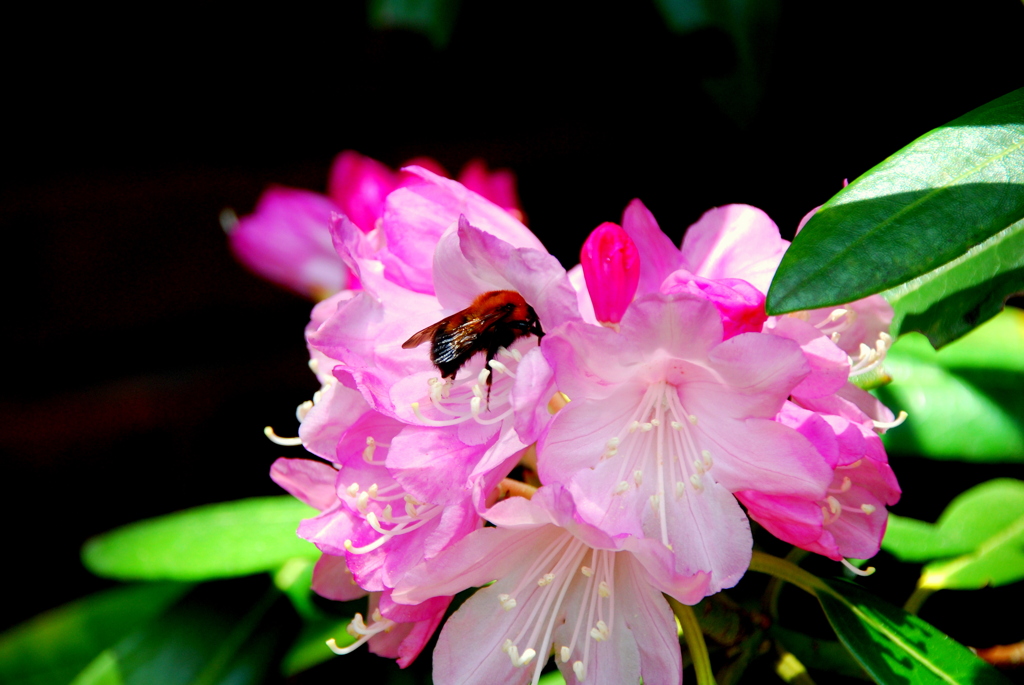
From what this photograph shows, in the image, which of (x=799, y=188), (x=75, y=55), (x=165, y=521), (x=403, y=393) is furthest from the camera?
(x=75, y=55)

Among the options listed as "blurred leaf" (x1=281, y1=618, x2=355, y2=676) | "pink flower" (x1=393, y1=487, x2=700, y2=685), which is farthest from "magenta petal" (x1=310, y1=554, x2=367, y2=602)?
"blurred leaf" (x1=281, y1=618, x2=355, y2=676)

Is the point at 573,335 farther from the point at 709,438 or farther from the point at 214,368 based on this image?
the point at 214,368

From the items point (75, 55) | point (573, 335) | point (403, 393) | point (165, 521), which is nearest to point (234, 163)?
point (75, 55)

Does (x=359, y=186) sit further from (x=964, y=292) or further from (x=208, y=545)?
(x=964, y=292)

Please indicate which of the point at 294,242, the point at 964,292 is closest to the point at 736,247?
the point at 964,292

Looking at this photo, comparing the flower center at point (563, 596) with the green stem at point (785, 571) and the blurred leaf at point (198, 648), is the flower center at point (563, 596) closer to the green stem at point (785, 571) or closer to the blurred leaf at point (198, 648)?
the green stem at point (785, 571)

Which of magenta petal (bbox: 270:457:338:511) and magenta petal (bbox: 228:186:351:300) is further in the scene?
magenta petal (bbox: 228:186:351:300)

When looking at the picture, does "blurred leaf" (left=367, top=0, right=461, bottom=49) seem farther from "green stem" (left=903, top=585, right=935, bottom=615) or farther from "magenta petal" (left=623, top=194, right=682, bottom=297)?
"green stem" (left=903, top=585, right=935, bottom=615)
